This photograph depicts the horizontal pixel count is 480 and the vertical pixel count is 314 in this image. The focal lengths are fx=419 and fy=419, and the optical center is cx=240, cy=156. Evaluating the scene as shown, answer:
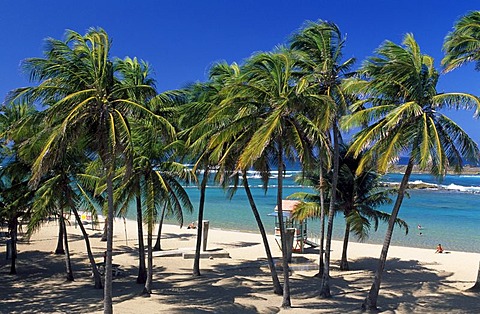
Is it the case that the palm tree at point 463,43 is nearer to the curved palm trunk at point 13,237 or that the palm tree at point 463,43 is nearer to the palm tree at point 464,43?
the palm tree at point 464,43

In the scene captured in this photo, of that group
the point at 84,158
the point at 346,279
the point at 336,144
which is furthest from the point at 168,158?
the point at 346,279

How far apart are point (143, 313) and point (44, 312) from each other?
8.74 ft

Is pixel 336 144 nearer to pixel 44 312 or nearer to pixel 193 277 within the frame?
pixel 193 277

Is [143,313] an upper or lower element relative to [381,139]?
lower

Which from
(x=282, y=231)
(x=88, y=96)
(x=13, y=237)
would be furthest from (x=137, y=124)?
(x=13, y=237)

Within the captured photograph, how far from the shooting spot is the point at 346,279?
15.2 meters

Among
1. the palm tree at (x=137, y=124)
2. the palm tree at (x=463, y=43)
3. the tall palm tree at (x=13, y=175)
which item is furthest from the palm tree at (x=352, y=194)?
the tall palm tree at (x=13, y=175)

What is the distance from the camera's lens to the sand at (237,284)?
37.1 feet

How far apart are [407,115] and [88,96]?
7.23m

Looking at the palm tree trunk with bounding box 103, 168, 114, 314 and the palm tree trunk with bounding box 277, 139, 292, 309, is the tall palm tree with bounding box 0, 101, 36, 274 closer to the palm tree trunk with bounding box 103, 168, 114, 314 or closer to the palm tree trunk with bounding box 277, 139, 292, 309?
the palm tree trunk with bounding box 103, 168, 114, 314

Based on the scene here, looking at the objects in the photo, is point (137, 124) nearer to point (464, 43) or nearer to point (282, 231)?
point (282, 231)

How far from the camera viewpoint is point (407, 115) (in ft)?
32.5

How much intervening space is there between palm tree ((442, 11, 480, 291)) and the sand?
684 centimetres

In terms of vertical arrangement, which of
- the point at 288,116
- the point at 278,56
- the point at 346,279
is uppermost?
the point at 278,56
